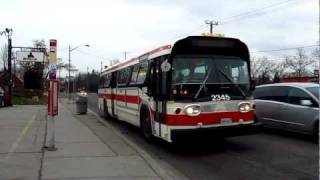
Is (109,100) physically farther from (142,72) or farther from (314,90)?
(314,90)

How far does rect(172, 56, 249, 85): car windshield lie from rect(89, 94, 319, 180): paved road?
1678mm

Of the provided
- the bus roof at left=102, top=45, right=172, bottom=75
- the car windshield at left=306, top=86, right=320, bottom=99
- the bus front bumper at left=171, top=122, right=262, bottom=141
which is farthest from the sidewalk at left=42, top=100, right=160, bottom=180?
the car windshield at left=306, top=86, right=320, bottom=99

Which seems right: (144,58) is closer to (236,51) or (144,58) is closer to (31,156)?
(236,51)

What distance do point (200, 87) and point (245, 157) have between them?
71.9 inches

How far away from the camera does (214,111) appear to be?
11820 millimetres

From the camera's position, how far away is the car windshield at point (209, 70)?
39.1 ft

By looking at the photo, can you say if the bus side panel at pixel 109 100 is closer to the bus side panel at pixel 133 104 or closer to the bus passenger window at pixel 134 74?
the bus side panel at pixel 133 104

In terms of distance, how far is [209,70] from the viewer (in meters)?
12.1

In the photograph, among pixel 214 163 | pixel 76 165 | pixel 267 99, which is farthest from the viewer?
pixel 267 99

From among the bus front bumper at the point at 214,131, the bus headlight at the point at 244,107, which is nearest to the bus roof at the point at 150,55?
the bus front bumper at the point at 214,131

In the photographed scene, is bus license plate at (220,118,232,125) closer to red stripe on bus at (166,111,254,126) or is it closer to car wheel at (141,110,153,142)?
red stripe on bus at (166,111,254,126)

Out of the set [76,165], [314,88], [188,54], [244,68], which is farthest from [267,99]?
[76,165]

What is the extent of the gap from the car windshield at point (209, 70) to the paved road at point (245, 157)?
168cm

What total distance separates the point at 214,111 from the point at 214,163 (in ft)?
4.61
